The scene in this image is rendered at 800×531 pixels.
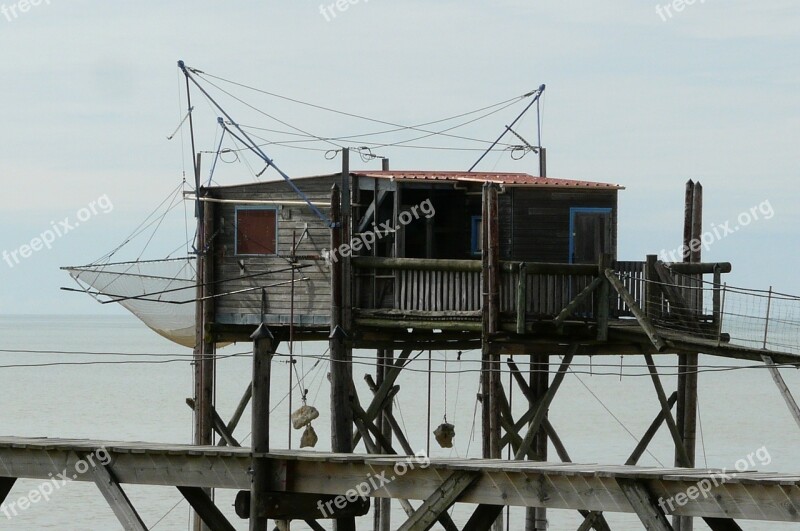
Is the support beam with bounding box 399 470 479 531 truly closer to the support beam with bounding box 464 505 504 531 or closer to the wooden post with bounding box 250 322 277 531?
the support beam with bounding box 464 505 504 531

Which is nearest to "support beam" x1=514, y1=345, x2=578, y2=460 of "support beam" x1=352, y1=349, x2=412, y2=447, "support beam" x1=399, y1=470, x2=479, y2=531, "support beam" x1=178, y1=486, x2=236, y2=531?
"support beam" x1=352, y1=349, x2=412, y2=447

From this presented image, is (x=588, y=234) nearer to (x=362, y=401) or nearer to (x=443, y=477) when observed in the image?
(x=443, y=477)

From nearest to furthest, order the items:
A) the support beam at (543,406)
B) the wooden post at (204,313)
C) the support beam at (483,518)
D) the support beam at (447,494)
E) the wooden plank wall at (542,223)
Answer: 1. the support beam at (447,494)
2. the support beam at (483,518)
3. the support beam at (543,406)
4. the wooden plank wall at (542,223)
5. the wooden post at (204,313)

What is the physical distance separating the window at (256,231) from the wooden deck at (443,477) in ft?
29.0

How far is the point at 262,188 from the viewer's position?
2845 centimetres

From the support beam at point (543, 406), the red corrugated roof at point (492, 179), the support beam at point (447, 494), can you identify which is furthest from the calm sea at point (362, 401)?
the support beam at point (447, 494)

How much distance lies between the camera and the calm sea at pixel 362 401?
43.8 metres

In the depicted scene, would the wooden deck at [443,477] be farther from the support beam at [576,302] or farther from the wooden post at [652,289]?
the wooden post at [652,289]

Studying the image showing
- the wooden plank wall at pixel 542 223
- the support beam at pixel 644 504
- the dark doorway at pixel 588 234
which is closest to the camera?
the support beam at pixel 644 504

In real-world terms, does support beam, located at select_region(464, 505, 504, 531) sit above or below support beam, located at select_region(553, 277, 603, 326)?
below

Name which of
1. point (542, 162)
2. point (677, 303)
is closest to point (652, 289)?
point (677, 303)

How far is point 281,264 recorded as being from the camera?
28.1 meters

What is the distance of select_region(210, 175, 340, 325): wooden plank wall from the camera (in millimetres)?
27609

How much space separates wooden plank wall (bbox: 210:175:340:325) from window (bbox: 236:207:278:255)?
115mm
